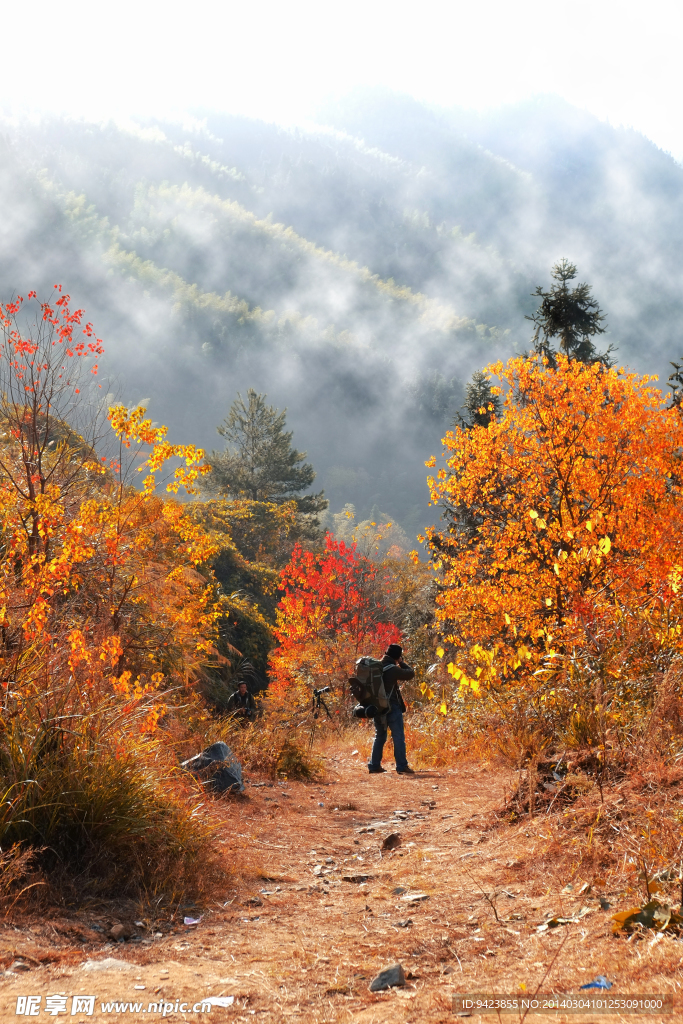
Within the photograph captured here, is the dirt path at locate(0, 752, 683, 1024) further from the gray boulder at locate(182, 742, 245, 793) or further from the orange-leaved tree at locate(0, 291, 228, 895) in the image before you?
the gray boulder at locate(182, 742, 245, 793)

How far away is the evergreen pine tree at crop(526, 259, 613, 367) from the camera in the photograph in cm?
2242

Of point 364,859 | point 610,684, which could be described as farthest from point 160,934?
point 610,684

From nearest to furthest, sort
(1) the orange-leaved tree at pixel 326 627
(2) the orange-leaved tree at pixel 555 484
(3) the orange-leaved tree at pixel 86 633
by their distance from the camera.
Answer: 1. (3) the orange-leaved tree at pixel 86 633
2. (2) the orange-leaved tree at pixel 555 484
3. (1) the orange-leaved tree at pixel 326 627

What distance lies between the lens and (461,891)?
3797 mm

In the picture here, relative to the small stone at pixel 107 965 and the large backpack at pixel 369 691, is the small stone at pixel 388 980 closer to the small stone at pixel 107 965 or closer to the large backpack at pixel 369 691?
the small stone at pixel 107 965

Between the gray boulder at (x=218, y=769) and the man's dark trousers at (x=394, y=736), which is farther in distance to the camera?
the man's dark trousers at (x=394, y=736)

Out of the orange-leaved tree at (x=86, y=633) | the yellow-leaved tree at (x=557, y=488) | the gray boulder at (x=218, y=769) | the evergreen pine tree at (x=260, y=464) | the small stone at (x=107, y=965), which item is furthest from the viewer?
the evergreen pine tree at (x=260, y=464)

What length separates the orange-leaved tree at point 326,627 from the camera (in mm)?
20172

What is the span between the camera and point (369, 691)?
31.9ft

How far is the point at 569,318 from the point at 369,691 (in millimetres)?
17722

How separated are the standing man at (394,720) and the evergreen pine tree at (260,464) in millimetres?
37303

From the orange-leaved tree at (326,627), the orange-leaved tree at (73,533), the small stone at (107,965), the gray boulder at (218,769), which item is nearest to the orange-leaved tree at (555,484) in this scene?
the gray boulder at (218,769)

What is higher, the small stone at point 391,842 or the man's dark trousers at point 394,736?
the man's dark trousers at point 394,736

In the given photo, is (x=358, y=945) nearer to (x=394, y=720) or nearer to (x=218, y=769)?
(x=218, y=769)
